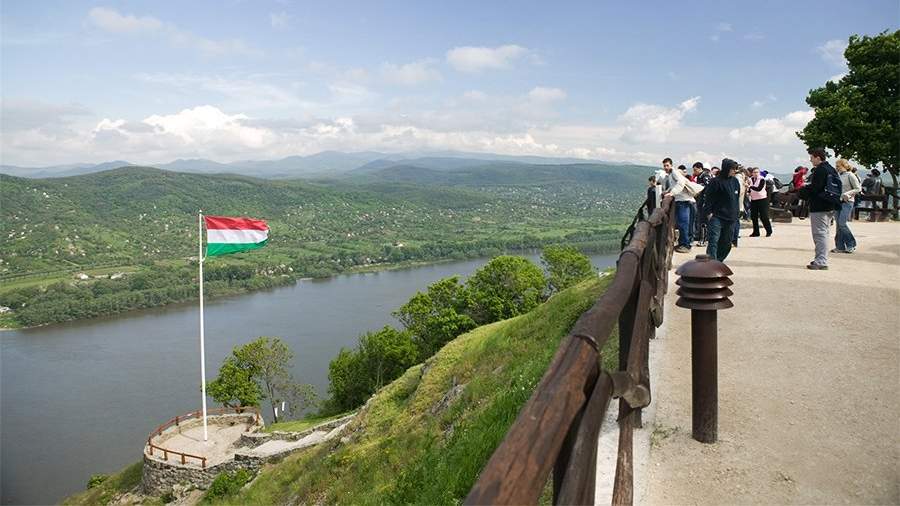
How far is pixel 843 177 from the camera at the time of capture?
12.1 meters

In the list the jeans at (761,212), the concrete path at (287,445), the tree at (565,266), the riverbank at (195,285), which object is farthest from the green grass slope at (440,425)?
the riverbank at (195,285)

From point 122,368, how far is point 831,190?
62853 millimetres

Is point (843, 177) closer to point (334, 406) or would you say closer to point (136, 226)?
point (334, 406)

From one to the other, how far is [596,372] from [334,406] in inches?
1414

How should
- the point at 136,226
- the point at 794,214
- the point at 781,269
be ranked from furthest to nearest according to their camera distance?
the point at 136,226, the point at 794,214, the point at 781,269

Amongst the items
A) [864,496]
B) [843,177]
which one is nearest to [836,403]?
[864,496]

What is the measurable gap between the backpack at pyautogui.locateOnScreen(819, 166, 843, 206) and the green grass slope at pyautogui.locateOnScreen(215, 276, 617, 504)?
374cm

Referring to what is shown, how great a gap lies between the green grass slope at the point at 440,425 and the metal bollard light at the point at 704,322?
1.89m

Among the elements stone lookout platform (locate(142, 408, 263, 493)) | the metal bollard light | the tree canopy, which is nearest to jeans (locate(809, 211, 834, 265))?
the metal bollard light

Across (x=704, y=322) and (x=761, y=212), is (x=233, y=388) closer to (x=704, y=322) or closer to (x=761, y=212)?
(x=761, y=212)

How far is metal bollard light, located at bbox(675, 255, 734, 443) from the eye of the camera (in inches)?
144

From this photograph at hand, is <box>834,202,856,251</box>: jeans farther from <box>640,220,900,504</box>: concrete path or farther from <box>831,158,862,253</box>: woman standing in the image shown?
<box>640,220,900,504</box>: concrete path

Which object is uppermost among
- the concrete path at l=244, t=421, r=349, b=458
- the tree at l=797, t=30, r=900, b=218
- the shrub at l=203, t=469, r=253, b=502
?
the tree at l=797, t=30, r=900, b=218

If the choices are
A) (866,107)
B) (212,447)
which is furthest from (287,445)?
(866,107)
